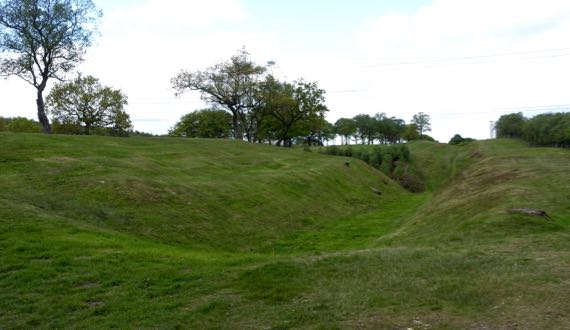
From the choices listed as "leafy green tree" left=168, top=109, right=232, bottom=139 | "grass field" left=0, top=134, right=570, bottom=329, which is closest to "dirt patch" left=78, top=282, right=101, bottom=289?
"grass field" left=0, top=134, right=570, bottom=329

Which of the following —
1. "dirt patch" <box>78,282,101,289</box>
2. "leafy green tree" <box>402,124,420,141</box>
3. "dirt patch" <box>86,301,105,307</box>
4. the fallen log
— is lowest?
"dirt patch" <box>86,301,105,307</box>

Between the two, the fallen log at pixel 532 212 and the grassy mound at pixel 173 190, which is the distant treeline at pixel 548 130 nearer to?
the grassy mound at pixel 173 190

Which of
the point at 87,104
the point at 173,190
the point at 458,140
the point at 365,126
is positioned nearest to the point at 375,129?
the point at 365,126

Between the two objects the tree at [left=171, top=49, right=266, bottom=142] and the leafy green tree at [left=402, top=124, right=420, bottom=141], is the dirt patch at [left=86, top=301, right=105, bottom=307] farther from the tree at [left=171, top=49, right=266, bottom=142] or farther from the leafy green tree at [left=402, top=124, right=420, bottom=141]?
the leafy green tree at [left=402, top=124, right=420, bottom=141]

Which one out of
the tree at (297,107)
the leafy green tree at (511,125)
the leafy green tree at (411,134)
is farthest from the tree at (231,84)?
the leafy green tree at (411,134)

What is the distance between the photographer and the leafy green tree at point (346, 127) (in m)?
143

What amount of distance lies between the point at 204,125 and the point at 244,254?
85444 mm

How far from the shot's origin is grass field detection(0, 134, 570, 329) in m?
9.20

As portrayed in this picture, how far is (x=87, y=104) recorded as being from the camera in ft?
200

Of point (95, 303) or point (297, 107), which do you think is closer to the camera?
point (95, 303)

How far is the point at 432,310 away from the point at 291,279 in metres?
3.82

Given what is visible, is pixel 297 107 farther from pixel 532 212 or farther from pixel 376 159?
pixel 532 212

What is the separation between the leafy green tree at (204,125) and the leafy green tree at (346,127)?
4589cm

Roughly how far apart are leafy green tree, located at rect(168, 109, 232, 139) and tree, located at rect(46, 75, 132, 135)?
105 ft
